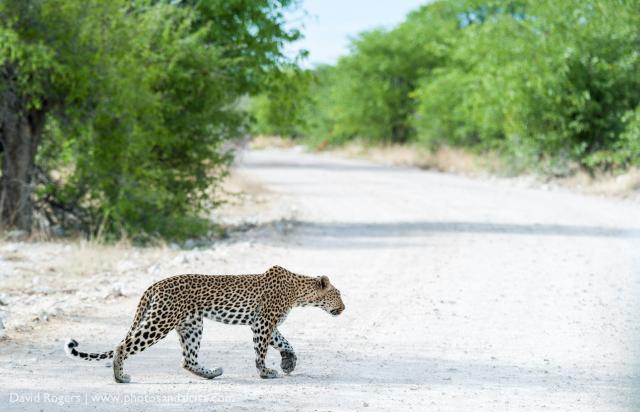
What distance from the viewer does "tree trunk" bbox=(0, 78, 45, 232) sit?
1820cm

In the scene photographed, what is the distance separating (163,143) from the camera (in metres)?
19.2

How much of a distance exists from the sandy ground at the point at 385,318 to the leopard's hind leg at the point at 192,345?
4.7 inches

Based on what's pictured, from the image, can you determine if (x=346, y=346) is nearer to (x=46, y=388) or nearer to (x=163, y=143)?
(x=46, y=388)

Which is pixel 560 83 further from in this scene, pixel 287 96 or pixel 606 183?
pixel 287 96

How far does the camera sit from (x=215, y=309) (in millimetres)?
7820

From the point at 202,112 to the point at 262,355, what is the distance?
12846mm

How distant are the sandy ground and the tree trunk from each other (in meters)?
1.34

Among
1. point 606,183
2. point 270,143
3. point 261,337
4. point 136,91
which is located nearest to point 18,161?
point 136,91

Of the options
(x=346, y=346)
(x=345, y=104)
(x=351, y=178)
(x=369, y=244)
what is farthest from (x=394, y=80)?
(x=346, y=346)

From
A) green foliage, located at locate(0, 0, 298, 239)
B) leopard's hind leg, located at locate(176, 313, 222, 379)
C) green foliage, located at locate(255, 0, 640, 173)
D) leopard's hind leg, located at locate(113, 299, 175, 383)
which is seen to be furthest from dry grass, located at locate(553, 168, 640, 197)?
leopard's hind leg, located at locate(113, 299, 175, 383)

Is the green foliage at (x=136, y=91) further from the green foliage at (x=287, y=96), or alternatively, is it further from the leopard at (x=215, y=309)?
the leopard at (x=215, y=309)

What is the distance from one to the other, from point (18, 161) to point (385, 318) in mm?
9523

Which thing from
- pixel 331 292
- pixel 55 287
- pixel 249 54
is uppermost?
pixel 249 54

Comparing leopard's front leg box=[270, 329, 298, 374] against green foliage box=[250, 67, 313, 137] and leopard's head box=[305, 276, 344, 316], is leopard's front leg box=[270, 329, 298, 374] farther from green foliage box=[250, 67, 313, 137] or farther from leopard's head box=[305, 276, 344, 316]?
green foliage box=[250, 67, 313, 137]
